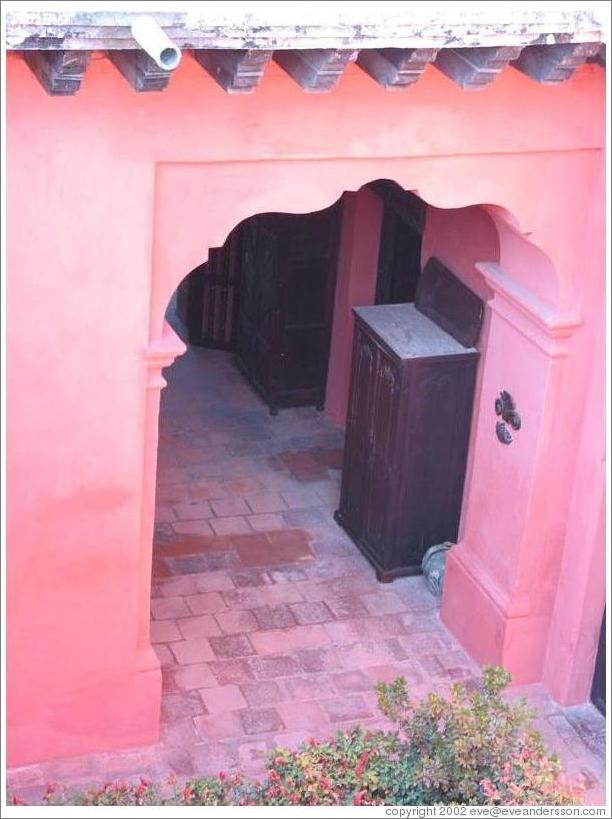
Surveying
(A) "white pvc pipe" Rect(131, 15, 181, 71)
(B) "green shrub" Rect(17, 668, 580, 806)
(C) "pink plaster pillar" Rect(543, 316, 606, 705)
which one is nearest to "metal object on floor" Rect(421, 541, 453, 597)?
(C) "pink plaster pillar" Rect(543, 316, 606, 705)

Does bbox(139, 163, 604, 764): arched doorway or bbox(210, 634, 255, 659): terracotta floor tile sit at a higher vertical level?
bbox(139, 163, 604, 764): arched doorway

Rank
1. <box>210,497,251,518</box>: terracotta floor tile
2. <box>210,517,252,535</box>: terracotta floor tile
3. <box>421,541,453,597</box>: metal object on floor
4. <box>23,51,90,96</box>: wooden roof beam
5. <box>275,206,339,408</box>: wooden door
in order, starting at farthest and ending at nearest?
<box>275,206,339,408</box>: wooden door
<box>210,497,251,518</box>: terracotta floor tile
<box>210,517,252,535</box>: terracotta floor tile
<box>421,541,453,597</box>: metal object on floor
<box>23,51,90,96</box>: wooden roof beam

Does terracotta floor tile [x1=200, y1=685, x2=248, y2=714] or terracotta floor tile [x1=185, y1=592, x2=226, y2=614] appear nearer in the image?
terracotta floor tile [x1=200, y1=685, x2=248, y2=714]

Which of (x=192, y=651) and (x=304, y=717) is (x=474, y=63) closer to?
(x=304, y=717)

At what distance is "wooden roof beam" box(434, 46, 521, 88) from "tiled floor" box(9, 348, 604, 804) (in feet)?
13.5

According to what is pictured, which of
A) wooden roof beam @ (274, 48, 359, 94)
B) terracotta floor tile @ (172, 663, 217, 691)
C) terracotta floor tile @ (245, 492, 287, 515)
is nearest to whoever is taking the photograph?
wooden roof beam @ (274, 48, 359, 94)

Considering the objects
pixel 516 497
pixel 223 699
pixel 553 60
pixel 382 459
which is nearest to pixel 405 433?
pixel 382 459

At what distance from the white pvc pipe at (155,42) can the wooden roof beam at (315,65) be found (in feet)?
2.88

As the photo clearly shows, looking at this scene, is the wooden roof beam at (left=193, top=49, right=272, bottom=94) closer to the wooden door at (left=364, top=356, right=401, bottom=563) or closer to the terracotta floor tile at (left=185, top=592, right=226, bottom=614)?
the wooden door at (left=364, top=356, right=401, bottom=563)

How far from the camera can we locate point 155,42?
263 inches

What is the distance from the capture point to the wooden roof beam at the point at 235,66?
24.0 feet

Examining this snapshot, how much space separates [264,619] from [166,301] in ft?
10.2

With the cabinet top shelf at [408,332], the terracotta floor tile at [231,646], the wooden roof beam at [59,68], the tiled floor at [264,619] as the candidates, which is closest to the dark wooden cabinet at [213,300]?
the tiled floor at [264,619]

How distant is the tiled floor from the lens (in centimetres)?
938
